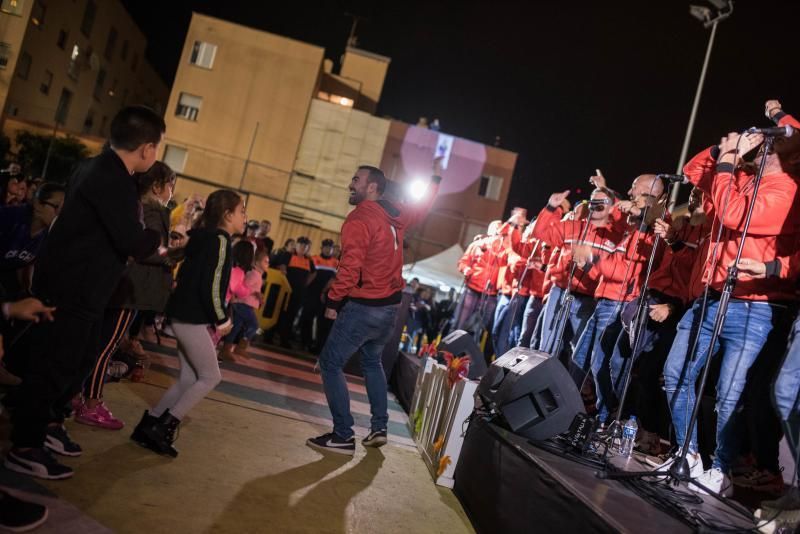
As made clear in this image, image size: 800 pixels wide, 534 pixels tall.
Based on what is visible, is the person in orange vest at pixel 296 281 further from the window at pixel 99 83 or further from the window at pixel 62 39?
the window at pixel 99 83

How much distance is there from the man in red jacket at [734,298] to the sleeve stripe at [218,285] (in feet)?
9.74

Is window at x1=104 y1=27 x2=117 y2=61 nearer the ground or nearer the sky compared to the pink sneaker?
nearer the sky

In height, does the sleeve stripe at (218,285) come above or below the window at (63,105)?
below

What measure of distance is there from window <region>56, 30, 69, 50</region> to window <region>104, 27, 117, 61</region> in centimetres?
554

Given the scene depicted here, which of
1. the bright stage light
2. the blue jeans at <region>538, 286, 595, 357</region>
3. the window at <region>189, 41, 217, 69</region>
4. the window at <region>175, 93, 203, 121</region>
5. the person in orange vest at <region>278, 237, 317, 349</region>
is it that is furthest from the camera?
the window at <region>189, 41, 217, 69</region>

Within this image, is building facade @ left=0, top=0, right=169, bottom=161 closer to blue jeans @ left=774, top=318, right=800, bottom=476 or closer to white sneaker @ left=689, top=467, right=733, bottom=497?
white sneaker @ left=689, top=467, right=733, bottom=497

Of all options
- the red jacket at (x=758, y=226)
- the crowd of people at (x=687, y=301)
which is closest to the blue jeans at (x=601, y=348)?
the crowd of people at (x=687, y=301)

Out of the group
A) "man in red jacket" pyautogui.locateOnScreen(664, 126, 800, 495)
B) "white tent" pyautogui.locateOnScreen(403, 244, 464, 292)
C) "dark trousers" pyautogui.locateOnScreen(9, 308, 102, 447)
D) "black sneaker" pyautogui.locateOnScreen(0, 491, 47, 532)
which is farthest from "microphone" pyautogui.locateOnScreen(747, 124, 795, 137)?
"white tent" pyautogui.locateOnScreen(403, 244, 464, 292)

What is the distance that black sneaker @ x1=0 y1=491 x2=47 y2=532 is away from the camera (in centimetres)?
237

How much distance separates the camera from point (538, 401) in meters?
4.03

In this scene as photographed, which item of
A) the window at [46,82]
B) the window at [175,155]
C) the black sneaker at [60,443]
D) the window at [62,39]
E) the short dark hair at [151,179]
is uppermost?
the window at [62,39]

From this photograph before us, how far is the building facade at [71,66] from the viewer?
3234 cm

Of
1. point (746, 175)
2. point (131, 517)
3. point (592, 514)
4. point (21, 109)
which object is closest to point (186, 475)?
point (131, 517)

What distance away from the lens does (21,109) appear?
3425 centimetres
